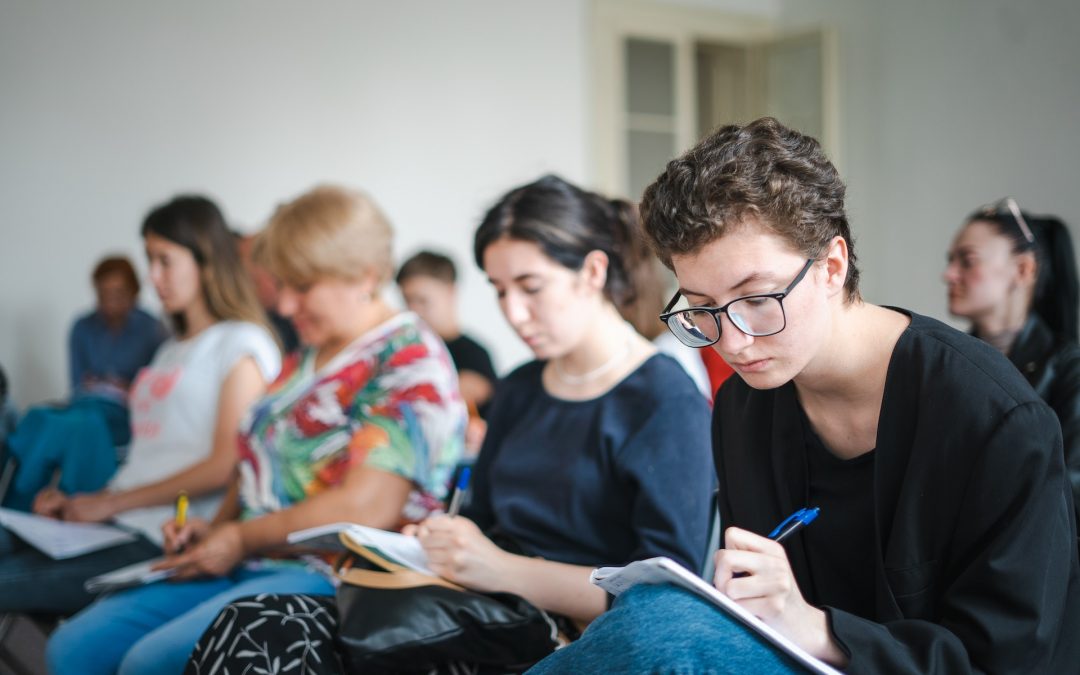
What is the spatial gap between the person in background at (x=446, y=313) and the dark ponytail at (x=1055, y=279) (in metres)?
2.10

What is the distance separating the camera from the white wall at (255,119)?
5.06m

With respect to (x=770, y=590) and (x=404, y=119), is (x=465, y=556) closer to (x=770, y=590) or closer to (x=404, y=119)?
(x=770, y=590)

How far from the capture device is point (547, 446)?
1.85 metres

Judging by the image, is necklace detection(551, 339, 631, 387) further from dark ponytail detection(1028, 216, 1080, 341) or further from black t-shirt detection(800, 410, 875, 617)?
dark ponytail detection(1028, 216, 1080, 341)

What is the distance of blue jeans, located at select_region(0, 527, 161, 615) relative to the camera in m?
2.29

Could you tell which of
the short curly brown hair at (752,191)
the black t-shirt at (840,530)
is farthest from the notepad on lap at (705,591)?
the short curly brown hair at (752,191)

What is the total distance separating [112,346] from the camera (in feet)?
15.9

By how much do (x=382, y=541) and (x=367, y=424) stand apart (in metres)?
0.47

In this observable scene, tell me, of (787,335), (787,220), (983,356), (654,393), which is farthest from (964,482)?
(654,393)

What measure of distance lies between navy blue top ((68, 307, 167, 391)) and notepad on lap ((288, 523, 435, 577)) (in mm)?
3386

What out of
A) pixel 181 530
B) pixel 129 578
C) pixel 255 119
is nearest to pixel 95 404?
pixel 181 530

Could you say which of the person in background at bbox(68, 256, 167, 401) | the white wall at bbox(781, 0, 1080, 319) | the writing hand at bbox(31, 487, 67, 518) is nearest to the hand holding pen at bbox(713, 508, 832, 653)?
the writing hand at bbox(31, 487, 67, 518)

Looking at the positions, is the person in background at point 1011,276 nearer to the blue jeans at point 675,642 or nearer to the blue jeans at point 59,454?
the blue jeans at point 675,642

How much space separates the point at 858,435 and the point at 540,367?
2.79 feet
